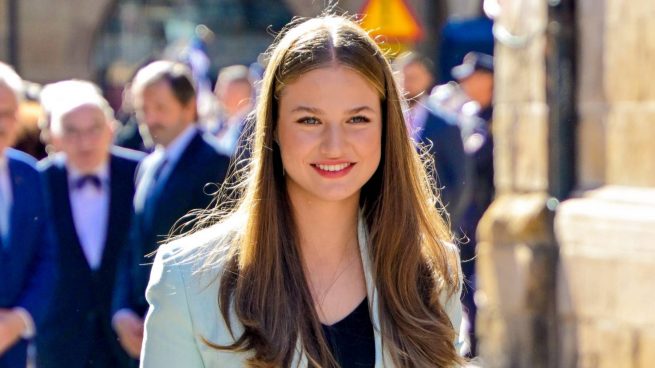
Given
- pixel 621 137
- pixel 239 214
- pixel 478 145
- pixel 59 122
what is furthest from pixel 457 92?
pixel 239 214

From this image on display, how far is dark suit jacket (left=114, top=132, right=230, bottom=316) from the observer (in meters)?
6.76

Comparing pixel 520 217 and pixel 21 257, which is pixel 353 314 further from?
pixel 520 217

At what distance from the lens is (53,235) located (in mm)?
7137

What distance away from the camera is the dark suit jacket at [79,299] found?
23.4ft

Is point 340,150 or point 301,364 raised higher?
point 340,150

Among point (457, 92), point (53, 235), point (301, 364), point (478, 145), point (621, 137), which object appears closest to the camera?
point (301, 364)

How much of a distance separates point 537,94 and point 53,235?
3.36m

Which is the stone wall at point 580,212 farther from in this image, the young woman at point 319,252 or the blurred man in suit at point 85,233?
the young woman at point 319,252

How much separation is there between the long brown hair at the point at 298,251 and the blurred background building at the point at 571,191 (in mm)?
4419

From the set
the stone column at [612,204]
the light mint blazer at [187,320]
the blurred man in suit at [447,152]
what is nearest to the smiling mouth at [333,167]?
the light mint blazer at [187,320]

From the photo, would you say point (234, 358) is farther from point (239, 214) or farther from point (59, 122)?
point (59, 122)

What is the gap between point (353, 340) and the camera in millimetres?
3338

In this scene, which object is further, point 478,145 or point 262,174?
point 478,145

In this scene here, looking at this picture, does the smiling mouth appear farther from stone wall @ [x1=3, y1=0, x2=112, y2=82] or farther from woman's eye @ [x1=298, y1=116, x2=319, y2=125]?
stone wall @ [x1=3, y1=0, x2=112, y2=82]
